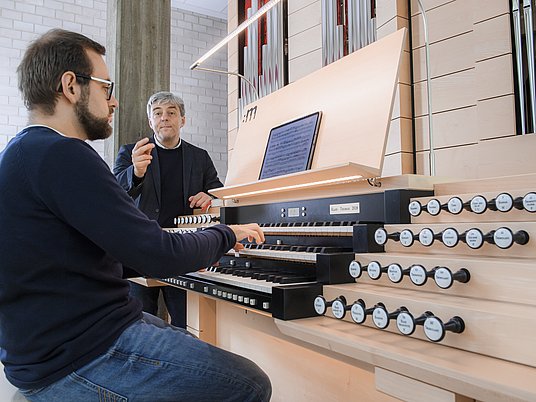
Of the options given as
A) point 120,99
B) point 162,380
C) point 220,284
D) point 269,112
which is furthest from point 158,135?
point 162,380

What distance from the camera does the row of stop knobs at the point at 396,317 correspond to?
984 mm

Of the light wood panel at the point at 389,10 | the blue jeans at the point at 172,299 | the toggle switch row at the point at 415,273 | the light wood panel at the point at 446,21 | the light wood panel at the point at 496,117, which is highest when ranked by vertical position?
the light wood panel at the point at 389,10

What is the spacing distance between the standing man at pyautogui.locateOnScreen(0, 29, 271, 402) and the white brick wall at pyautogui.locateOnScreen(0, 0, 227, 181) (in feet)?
15.3

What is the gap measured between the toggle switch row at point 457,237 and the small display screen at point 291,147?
679mm

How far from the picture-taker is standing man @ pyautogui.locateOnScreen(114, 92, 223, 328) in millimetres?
2779

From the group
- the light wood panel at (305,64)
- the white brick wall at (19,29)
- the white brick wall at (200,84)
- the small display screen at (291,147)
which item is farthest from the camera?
the white brick wall at (200,84)

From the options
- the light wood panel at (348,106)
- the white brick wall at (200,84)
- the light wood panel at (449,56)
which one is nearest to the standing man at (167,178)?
the light wood panel at (348,106)

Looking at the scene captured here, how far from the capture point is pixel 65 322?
1122 mm

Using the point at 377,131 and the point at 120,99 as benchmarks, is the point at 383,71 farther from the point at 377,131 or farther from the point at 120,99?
the point at 120,99

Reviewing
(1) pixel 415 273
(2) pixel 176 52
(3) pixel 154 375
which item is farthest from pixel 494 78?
(2) pixel 176 52

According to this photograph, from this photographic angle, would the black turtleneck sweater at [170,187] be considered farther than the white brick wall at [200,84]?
No

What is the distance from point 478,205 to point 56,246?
3.64ft

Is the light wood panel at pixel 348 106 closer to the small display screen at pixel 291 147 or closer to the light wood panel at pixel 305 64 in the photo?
the small display screen at pixel 291 147

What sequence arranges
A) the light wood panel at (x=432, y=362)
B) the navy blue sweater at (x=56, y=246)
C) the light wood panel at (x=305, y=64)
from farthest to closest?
the light wood panel at (x=305, y=64)
the navy blue sweater at (x=56, y=246)
the light wood panel at (x=432, y=362)
